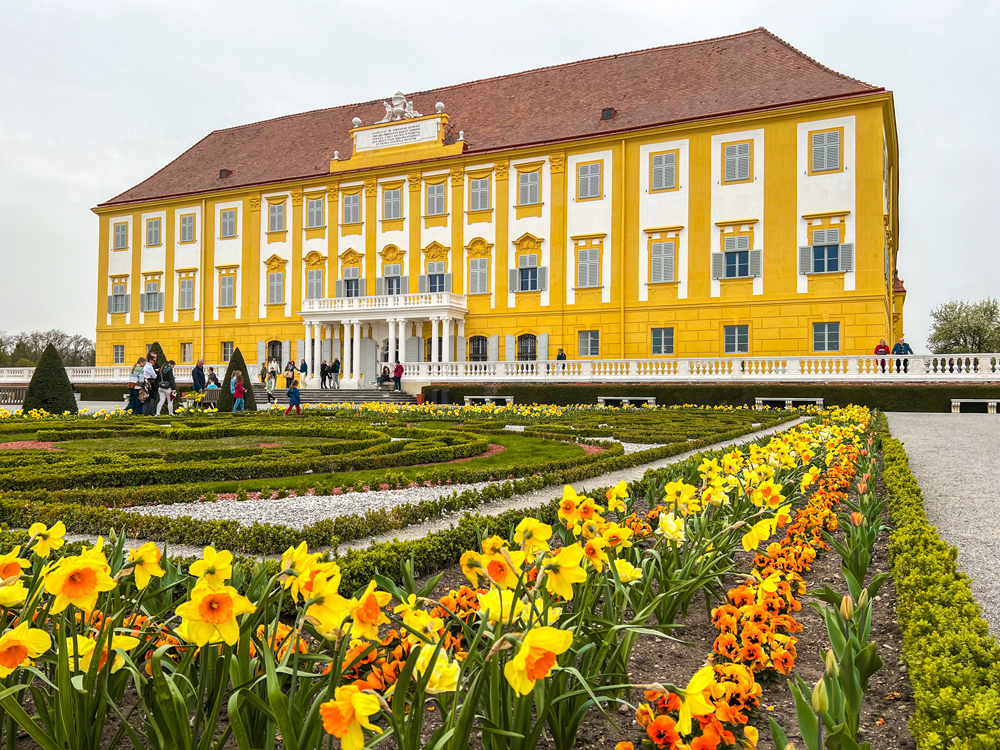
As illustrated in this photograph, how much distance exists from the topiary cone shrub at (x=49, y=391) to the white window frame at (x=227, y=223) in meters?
19.1

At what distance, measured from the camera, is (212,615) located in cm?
154

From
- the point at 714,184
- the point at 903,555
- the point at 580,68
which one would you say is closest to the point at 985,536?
the point at 903,555

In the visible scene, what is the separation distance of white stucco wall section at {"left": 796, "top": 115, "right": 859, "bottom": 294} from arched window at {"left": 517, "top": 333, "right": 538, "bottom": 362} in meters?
10.7

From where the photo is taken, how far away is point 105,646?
1.88 m

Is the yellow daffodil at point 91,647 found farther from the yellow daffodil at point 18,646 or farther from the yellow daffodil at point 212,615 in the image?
the yellow daffodil at point 212,615

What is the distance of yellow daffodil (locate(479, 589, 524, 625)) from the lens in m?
1.73

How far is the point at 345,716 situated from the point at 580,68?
3572 centimetres

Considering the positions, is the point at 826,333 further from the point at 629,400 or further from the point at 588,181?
the point at 588,181

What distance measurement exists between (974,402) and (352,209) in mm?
26218

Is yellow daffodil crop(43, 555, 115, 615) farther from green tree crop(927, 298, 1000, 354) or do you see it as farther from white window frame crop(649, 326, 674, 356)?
green tree crop(927, 298, 1000, 354)

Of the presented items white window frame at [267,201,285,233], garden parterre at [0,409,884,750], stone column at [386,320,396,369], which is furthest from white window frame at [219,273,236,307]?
garden parterre at [0,409,884,750]

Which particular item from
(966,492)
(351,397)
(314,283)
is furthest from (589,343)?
(966,492)

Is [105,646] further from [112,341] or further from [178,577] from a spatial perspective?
[112,341]

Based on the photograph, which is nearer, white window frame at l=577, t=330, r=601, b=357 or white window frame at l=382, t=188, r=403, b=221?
white window frame at l=577, t=330, r=601, b=357
